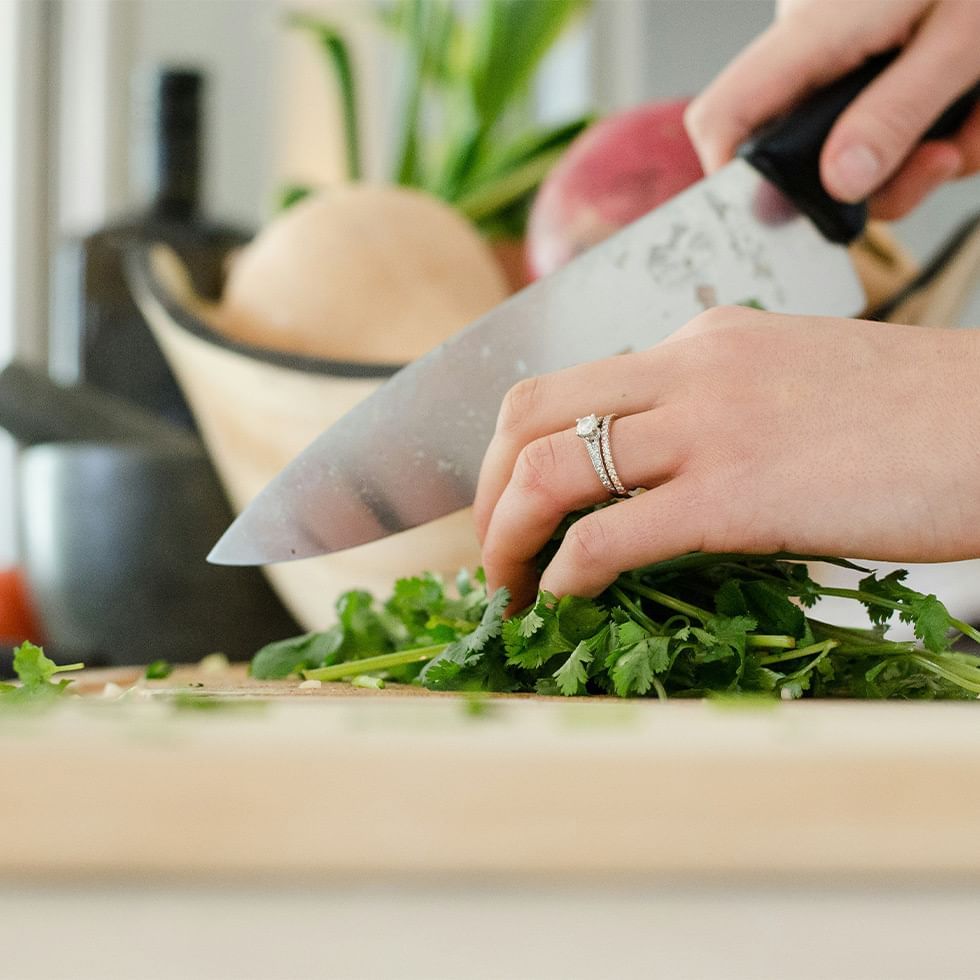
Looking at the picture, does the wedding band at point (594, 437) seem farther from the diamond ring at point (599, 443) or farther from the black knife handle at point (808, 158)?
the black knife handle at point (808, 158)

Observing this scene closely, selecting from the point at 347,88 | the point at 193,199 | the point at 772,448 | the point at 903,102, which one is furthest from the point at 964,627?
the point at 347,88

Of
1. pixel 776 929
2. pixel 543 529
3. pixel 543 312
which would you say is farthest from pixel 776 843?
pixel 543 312

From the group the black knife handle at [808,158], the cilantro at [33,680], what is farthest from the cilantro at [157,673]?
the black knife handle at [808,158]

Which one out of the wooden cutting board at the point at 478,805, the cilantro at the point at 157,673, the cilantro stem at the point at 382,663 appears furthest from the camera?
the cilantro at the point at 157,673

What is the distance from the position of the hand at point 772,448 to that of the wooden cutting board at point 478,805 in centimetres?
25

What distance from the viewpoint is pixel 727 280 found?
0.81 m

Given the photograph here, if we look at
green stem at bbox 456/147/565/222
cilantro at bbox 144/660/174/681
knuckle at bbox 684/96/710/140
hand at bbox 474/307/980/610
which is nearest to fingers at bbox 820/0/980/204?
knuckle at bbox 684/96/710/140

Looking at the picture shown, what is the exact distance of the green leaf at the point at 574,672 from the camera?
1.82 feet

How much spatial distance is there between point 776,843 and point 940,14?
75 cm

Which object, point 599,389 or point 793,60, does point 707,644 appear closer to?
point 599,389

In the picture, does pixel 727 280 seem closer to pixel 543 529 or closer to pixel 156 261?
pixel 543 529

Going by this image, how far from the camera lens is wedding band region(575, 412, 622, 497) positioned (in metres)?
0.57

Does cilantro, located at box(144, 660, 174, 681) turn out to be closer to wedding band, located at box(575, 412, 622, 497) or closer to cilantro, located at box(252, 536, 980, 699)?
cilantro, located at box(252, 536, 980, 699)

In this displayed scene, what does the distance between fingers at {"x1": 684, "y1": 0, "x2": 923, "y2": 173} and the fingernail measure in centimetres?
8
